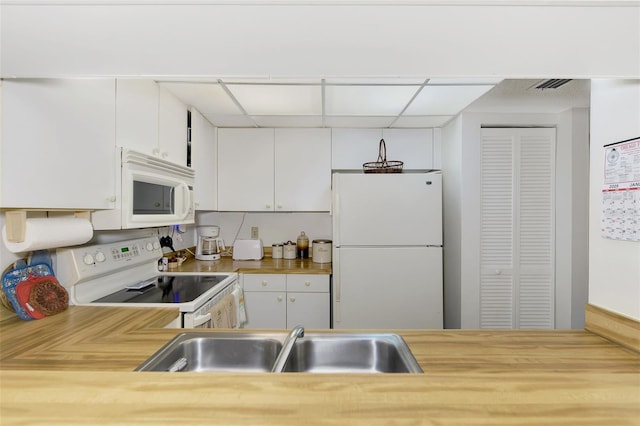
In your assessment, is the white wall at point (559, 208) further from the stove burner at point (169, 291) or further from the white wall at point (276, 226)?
the stove burner at point (169, 291)

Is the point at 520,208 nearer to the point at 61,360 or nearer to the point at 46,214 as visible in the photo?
the point at 61,360

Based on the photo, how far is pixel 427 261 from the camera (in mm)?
2564

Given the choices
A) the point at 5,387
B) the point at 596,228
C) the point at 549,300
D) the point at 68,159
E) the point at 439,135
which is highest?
the point at 439,135

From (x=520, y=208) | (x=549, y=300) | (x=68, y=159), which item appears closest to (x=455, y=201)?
(x=520, y=208)

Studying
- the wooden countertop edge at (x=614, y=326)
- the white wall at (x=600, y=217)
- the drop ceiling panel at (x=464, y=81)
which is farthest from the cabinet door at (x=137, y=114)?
the wooden countertop edge at (x=614, y=326)

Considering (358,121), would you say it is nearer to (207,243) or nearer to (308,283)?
(308,283)

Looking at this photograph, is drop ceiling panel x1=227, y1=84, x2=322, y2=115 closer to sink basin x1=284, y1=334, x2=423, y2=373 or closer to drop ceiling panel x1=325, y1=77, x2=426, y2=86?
drop ceiling panel x1=325, y1=77, x2=426, y2=86

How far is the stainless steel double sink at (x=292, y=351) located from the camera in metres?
1.17

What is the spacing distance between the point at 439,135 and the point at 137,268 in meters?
2.75

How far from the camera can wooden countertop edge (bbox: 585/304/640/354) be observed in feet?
3.26

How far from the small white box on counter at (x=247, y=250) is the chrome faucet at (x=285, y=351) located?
2.05m

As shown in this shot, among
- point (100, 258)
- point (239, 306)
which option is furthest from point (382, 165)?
point (100, 258)

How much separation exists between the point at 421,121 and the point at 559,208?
1.33 metres

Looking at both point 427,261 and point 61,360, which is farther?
point 427,261
